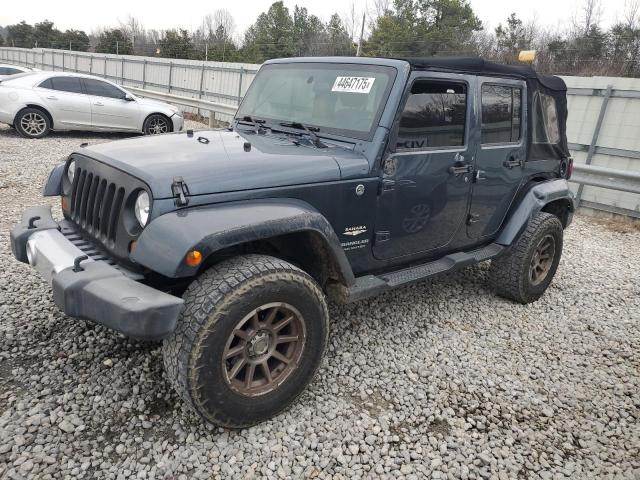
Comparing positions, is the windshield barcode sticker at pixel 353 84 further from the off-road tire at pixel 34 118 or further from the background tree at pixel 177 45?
the background tree at pixel 177 45

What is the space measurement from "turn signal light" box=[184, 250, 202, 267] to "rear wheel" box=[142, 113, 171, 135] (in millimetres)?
10125

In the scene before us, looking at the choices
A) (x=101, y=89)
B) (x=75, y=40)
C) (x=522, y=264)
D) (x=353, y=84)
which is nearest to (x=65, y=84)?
(x=101, y=89)

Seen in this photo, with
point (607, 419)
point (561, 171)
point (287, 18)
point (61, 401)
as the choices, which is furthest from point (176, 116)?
point (287, 18)

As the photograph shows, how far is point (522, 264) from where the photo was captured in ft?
14.2

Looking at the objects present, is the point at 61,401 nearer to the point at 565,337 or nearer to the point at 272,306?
the point at 272,306

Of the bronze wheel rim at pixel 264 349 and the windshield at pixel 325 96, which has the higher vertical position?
the windshield at pixel 325 96

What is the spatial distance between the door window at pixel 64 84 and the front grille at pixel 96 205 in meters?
8.96

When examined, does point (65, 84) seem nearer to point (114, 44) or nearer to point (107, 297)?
point (107, 297)

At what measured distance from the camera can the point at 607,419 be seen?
10.0 feet

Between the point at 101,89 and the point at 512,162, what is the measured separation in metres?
9.86

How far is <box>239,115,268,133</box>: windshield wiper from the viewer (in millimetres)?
3659

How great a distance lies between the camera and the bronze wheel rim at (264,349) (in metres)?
2.54

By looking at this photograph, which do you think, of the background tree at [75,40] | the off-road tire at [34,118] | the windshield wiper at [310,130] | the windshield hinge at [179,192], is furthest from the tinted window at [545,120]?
the background tree at [75,40]

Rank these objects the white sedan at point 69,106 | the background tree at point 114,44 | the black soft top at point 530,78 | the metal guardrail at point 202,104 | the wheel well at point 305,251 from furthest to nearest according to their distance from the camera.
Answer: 1. the background tree at point 114,44
2. the metal guardrail at point 202,104
3. the white sedan at point 69,106
4. the black soft top at point 530,78
5. the wheel well at point 305,251
